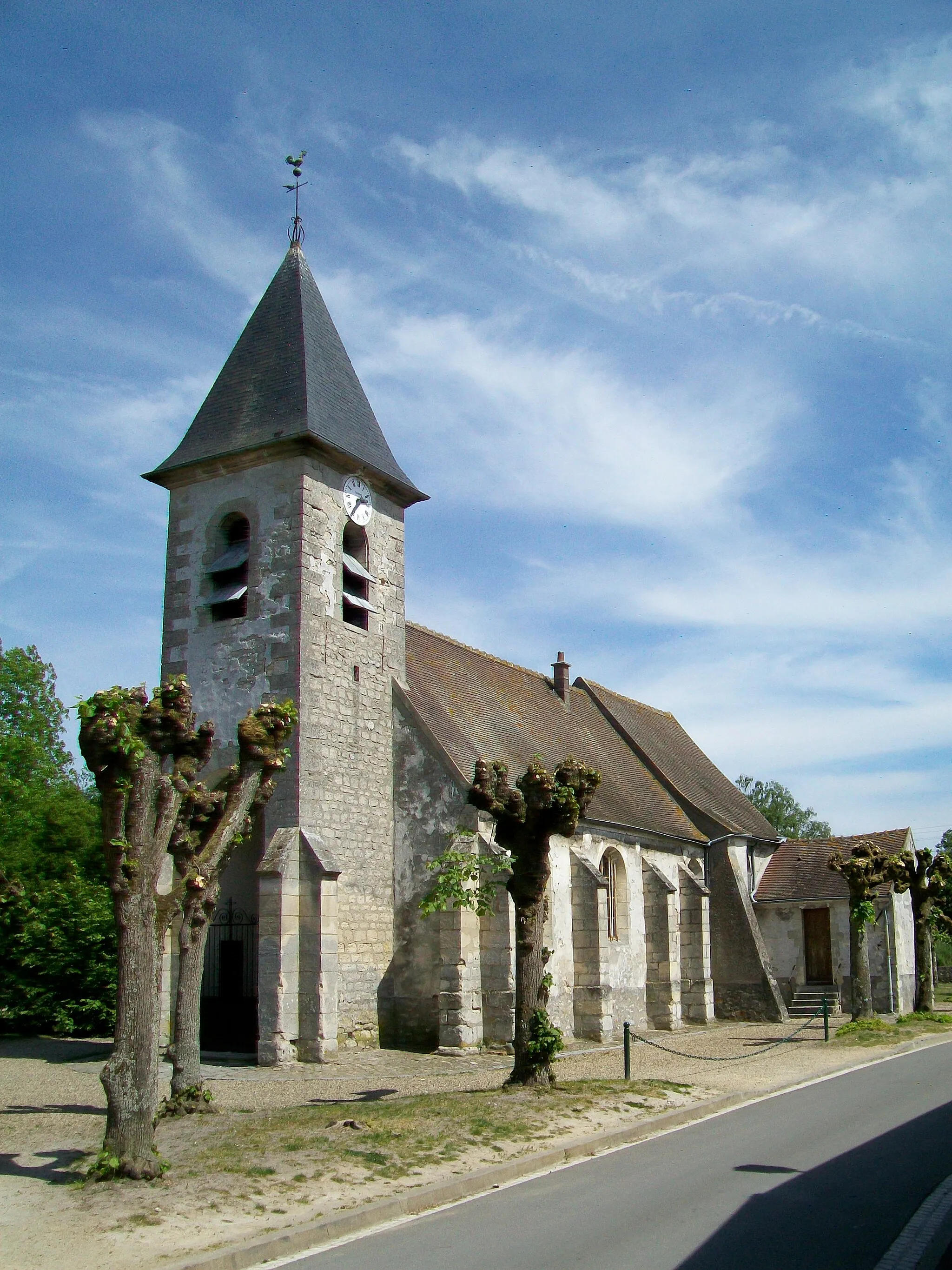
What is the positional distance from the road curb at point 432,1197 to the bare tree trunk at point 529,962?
1660mm

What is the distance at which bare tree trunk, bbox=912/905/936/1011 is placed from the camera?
89.4 feet

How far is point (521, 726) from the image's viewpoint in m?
24.2

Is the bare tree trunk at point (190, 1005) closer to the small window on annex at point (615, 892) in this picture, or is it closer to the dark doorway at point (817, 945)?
the small window on annex at point (615, 892)

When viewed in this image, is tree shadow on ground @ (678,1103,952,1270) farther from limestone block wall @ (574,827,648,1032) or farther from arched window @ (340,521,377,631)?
limestone block wall @ (574,827,648,1032)

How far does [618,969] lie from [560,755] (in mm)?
4609

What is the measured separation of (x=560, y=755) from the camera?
80.8 feet

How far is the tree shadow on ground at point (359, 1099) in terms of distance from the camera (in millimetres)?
12602

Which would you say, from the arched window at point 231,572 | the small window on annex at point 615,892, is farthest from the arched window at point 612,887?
the arched window at point 231,572

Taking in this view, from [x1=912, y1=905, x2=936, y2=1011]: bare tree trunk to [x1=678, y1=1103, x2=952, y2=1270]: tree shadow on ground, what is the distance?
→ 59.7 feet

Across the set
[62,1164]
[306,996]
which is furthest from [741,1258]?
[306,996]

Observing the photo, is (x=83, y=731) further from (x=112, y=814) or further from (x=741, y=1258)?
(x=741, y=1258)

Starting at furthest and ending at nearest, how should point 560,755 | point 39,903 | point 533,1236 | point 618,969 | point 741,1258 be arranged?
point 560,755 → point 618,969 → point 39,903 → point 533,1236 → point 741,1258

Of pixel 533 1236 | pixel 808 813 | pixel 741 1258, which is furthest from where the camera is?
pixel 808 813

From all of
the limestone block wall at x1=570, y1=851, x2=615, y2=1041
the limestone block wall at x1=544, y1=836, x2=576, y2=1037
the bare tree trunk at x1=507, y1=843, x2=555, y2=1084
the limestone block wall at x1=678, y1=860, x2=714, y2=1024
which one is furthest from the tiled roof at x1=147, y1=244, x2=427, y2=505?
the limestone block wall at x1=678, y1=860, x2=714, y2=1024
